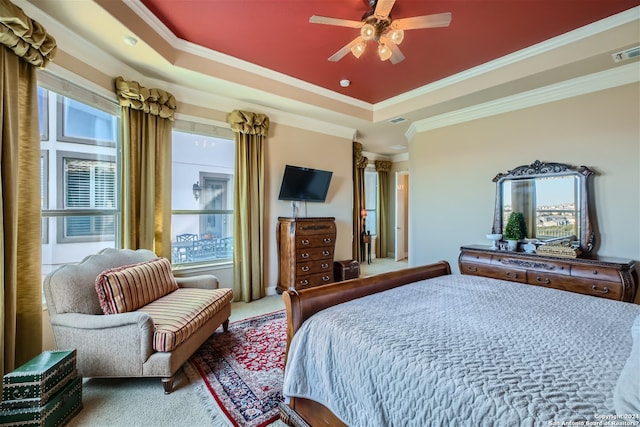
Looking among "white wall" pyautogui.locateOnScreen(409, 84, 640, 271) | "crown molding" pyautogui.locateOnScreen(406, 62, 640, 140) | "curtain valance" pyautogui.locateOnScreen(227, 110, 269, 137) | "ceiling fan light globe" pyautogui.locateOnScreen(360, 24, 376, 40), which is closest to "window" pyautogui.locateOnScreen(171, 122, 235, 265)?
"curtain valance" pyautogui.locateOnScreen(227, 110, 269, 137)

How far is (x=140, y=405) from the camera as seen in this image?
183cm

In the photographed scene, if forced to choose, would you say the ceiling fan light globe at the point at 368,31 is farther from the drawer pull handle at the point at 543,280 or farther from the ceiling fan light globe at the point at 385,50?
the drawer pull handle at the point at 543,280

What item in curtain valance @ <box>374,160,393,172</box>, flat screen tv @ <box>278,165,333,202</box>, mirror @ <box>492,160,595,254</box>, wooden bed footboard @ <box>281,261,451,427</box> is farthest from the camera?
curtain valance @ <box>374,160,393,172</box>

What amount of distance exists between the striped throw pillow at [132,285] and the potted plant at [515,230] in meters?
3.88

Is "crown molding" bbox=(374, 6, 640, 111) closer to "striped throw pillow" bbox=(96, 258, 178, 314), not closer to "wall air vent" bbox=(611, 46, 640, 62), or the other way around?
"wall air vent" bbox=(611, 46, 640, 62)

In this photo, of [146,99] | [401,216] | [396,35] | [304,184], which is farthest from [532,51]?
[401,216]

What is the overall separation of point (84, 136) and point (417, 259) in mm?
4699

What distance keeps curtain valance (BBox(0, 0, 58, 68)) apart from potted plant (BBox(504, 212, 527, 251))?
4.77 meters

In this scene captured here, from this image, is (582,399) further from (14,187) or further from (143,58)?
(143,58)

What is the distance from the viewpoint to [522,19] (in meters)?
2.44

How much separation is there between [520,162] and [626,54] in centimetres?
130

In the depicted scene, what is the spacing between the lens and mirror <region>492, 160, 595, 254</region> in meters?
3.00

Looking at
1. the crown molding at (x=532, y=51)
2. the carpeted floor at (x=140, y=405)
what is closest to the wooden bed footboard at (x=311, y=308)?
the carpeted floor at (x=140, y=405)

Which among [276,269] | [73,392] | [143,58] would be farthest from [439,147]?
[73,392]
